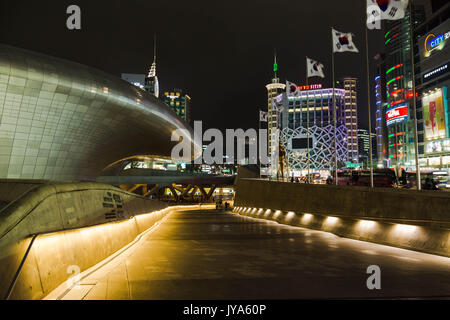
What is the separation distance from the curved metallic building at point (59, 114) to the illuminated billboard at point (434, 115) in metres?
56.8

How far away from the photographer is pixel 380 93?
153 metres

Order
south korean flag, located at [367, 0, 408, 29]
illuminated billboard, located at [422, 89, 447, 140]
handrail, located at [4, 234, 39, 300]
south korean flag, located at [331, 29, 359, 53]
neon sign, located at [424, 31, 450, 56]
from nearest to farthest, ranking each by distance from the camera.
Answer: handrail, located at [4, 234, 39, 300]
south korean flag, located at [367, 0, 408, 29]
south korean flag, located at [331, 29, 359, 53]
illuminated billboard, located at [422, 89, 447, 140]
neon sign, located at [424, 31, 450, 56]

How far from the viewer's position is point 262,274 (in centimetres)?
586

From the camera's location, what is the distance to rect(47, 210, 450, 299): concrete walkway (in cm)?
464

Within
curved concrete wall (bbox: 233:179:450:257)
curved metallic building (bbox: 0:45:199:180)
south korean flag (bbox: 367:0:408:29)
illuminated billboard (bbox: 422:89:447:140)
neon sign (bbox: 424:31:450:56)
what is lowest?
curved concrete wall (bbox: 233:179:450:257)

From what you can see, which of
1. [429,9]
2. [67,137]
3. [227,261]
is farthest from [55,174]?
[429,9]

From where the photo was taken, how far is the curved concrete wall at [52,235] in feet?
12.2

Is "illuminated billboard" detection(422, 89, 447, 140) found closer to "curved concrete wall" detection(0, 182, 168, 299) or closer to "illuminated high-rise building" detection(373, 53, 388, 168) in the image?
"curved concrete wall" detection(0, 182, 168, 299)

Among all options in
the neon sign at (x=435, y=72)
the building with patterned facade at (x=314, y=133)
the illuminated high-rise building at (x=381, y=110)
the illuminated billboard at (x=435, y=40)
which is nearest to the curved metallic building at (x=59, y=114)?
the neon sign at (x=435, y=72)

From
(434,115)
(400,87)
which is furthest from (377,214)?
(400,87)

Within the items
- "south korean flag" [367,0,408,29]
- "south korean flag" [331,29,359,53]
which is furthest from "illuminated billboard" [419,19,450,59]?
"south korean flag" [367,0,408,29]

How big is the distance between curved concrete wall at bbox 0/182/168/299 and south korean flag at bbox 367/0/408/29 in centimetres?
1472
